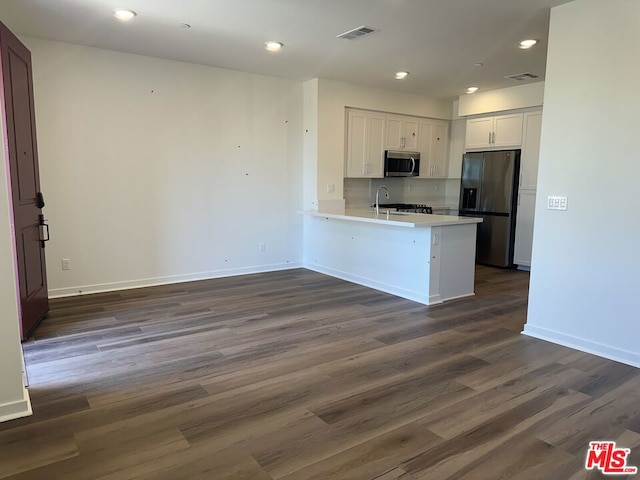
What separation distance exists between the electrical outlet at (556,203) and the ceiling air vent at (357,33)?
7.05 feet

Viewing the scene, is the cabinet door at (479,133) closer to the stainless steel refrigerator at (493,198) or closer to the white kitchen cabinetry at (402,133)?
the stainless steel refrigerator at (493,198)

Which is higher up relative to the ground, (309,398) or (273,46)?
(273,46)

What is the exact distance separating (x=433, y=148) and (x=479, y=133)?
0.82 m

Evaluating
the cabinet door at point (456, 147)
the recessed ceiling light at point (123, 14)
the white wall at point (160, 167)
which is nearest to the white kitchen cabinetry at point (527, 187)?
the cabinet door at point (456, 147)

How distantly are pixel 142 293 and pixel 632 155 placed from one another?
4.76 metres

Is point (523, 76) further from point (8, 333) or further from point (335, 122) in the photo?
point (8, 333)

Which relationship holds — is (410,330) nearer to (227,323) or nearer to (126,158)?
(227,323)

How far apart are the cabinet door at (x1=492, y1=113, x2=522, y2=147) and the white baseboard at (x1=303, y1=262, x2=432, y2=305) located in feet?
10.2

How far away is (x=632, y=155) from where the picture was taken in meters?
2.99

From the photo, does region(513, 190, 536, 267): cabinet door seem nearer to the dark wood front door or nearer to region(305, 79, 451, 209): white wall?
region(305, 79, 451, 209): white wall

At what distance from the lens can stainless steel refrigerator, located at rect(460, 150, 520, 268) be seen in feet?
20.9

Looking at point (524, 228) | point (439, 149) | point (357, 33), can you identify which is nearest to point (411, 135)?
point (439, 149)

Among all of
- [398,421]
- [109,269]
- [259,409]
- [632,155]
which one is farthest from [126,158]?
Result: [632,155]

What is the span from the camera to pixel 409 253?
477cm
